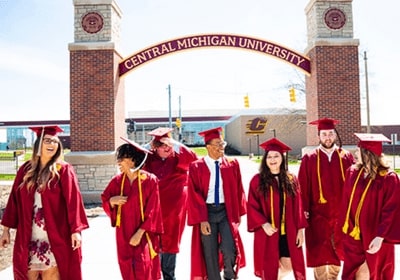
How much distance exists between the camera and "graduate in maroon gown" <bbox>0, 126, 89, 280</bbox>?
3639mm

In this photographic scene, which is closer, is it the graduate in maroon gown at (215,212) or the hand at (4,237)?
the hand at (4,237)

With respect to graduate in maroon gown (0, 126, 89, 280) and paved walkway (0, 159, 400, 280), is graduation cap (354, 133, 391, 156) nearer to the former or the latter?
paved walkway (0, 159, 400, 280)

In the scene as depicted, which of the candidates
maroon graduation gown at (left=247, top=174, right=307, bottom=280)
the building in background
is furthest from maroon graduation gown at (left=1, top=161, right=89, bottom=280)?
the building in background

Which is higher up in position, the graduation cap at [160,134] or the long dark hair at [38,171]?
the graduation cap at [160,134]

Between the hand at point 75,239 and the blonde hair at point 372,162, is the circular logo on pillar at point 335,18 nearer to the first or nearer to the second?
the blonde hair at point 372,162

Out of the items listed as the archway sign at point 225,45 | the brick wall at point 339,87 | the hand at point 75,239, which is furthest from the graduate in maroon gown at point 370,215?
the archway sign at point 225,45

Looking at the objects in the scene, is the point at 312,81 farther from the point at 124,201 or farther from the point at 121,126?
the point at 124,201

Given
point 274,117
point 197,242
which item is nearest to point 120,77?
point 197,242

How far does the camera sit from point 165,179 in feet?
17.3

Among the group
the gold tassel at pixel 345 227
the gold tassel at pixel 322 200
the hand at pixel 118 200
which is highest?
the hand at pixel 118 200

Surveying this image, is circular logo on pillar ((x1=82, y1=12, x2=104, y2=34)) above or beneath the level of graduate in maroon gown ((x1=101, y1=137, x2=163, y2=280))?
above

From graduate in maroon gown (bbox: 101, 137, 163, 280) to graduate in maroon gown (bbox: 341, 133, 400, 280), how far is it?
1912 mm

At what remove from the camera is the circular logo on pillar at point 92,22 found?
1215 cm

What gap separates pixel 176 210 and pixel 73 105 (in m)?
7.74
